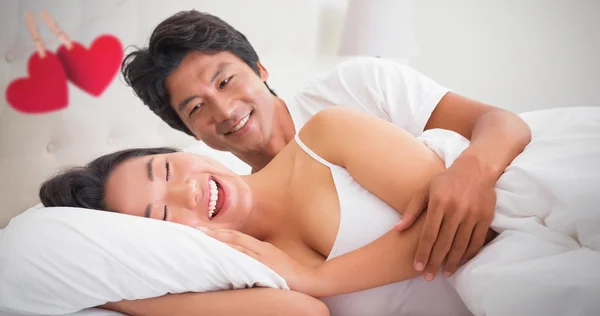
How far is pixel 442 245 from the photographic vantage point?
0.89 metres

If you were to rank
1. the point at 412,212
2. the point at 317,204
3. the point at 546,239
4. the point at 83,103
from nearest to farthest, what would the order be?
1. the point at 546,239
2. the point at 412,212
3. the point at 317,204
4. the point at 83,103

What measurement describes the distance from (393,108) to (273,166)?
52cm

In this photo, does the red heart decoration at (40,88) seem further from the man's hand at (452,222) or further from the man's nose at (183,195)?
the man's hand at (452,222)

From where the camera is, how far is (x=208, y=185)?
113 centimetres

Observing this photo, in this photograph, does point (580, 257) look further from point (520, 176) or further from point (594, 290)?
point (520, 176)

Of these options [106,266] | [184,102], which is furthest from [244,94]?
[106,266]

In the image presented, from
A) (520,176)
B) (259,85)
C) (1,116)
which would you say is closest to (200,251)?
(520,176)

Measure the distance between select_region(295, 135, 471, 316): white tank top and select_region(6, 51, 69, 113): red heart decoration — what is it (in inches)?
43.2

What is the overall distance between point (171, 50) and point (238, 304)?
3.23 feet

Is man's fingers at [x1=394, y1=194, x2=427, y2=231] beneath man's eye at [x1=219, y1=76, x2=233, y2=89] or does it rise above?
beneath

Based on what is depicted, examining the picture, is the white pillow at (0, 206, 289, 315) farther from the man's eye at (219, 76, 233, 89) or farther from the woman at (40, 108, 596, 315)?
the man's eye at (219, 76, 233, 89)

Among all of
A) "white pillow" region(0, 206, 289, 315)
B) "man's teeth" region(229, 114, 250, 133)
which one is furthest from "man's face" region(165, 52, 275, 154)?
"white pillow" region(0, 206, 289, 315)

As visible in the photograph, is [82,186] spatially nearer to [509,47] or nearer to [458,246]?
[458,246]

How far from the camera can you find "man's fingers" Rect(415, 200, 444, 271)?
0.89m
